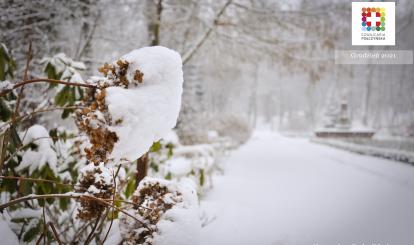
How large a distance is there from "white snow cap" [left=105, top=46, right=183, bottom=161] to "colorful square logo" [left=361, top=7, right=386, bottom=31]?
2.90 meters

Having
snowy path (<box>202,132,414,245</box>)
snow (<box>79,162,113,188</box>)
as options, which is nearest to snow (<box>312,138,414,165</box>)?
snowy path (<box>202,132,414,245</box>)

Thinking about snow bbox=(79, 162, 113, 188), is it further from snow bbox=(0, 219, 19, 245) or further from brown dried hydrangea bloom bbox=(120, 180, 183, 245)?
snow bbox=(0, 219, 19, 245)

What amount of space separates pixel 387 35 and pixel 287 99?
1737 inches

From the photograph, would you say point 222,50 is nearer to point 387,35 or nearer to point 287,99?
point 387,35

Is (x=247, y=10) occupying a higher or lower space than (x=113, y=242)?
higher

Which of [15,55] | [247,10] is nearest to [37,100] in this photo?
[15,55]

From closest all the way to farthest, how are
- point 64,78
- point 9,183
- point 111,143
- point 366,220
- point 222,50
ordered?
1. point 111,143
2. point 9,183
3. point 64,78
4. point 366,220
5. point 222,50

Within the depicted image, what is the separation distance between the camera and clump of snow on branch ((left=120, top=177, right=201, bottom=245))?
813mm

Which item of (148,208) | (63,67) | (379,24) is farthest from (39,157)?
(379,24)

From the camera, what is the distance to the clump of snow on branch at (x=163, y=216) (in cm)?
81

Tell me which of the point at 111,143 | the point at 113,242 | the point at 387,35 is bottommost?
the point at 113,242

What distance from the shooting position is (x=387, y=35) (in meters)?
2.81

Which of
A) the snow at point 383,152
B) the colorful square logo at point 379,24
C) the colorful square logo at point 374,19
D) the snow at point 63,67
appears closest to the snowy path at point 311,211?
the snow at point 383,152

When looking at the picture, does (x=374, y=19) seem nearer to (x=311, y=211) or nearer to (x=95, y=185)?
(x=311, y=211)
